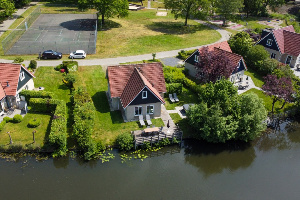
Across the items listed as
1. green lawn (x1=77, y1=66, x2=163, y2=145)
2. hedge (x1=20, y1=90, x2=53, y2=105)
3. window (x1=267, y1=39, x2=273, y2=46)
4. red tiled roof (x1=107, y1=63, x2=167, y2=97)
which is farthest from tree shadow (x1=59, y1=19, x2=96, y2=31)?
window (x1=267, y1=39, x2=273, y2=46)

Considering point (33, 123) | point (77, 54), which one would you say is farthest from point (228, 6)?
point (33, 123)

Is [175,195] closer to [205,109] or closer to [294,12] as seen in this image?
[205,109]

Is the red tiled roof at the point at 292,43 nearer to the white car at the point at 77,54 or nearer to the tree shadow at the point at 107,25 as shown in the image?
the white car at the point at 77,54

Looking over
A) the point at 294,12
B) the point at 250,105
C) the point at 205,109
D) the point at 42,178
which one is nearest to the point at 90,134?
the point at 42,178

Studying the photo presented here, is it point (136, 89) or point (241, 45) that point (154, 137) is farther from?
point (241, 45)

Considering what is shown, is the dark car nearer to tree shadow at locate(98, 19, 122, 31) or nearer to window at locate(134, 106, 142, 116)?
tree shadow at locate(98, 19, 122, 31)
